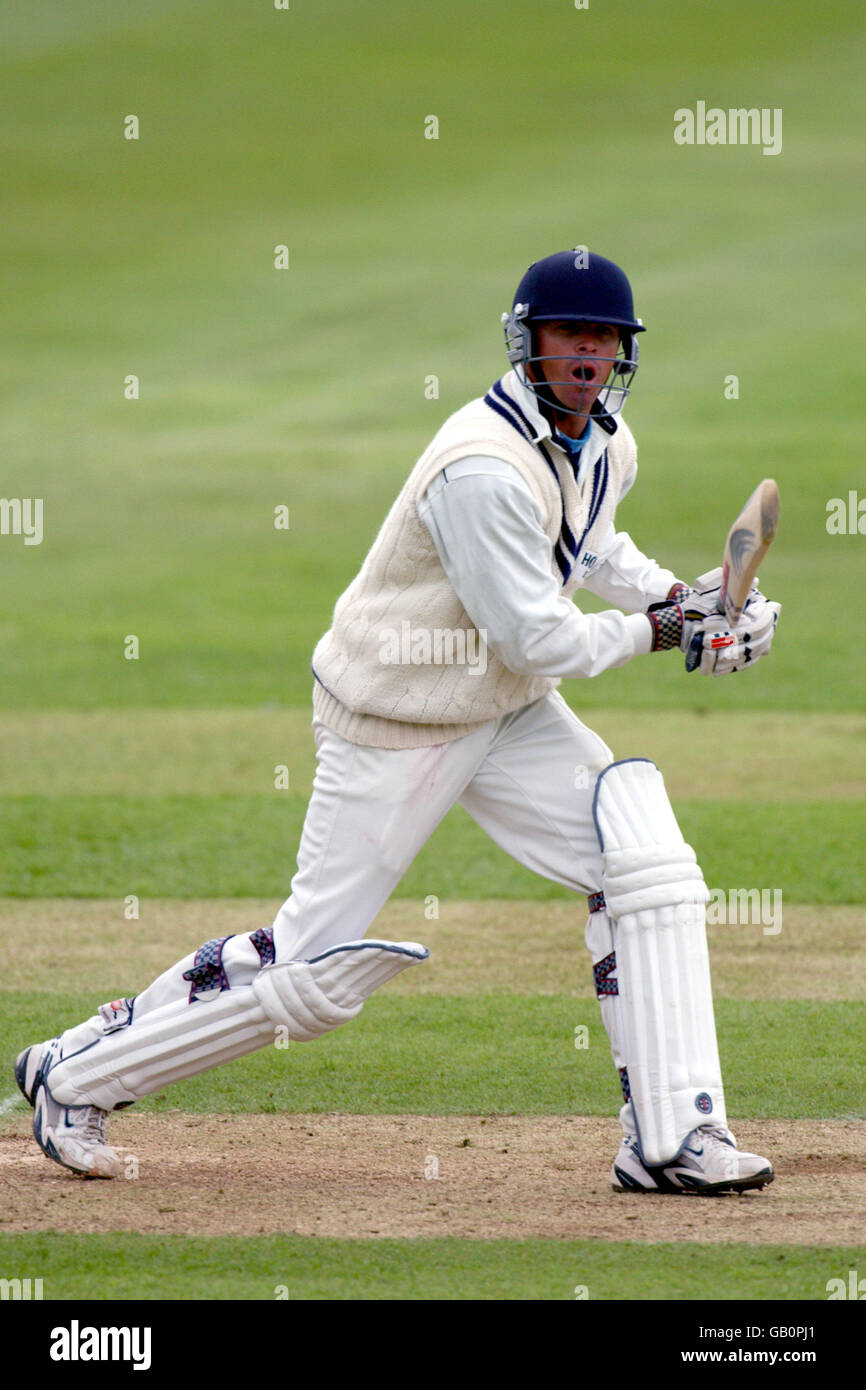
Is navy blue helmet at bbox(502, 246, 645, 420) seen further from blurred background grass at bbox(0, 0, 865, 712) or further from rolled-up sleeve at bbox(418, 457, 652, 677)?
blurred background grass at bbox(0, 0, 865, 712)

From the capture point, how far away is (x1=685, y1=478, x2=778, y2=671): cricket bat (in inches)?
180

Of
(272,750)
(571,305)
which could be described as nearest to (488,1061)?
(571,305)

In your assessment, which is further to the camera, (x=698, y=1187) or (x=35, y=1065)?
(x=35, y=1065)

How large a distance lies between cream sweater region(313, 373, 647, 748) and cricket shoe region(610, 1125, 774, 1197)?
1.18 metres

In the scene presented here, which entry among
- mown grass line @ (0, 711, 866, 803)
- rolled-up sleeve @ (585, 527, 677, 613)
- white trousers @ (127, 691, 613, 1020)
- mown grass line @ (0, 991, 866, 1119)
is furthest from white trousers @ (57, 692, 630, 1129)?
mown grass line @ (0, 711, 866, 803)

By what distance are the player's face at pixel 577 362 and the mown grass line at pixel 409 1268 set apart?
205 cm

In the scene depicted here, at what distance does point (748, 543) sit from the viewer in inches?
181

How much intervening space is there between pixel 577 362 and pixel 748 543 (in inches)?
25.2

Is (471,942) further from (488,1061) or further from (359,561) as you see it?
(359,561)

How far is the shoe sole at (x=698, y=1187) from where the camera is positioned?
4613mm

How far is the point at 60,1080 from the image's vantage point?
15.8ft

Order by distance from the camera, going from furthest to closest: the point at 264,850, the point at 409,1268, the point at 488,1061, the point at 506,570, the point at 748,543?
1. the point at 264,850
2. the point at 488,1061
3. the point at 748,543
4. the point at 506,570
5. the point at 409,1268

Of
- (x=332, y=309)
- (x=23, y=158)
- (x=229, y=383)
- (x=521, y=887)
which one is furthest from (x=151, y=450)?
(x=521, y=887)

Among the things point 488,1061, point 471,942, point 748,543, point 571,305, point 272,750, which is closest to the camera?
point 748,543
